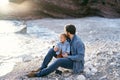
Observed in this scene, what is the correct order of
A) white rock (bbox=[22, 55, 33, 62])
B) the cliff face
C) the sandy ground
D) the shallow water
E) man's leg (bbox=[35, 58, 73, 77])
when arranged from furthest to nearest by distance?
the cliff face
the shallow water
white rock (bbox=[22, 55, 33, 62])
the sandy ground
man's leg (bbox=[35, 58, 73, 77])

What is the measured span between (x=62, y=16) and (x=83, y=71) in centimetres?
1000

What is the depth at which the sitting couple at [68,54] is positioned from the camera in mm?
6411

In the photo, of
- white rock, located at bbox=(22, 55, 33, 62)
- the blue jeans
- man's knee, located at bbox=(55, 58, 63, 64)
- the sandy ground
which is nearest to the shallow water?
white rock, located at bbox=(22, 55, 33, 62)

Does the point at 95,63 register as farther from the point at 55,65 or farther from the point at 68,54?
the point at 55,65

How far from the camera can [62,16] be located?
16578mm

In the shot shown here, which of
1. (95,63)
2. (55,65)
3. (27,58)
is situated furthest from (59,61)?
(27,58)

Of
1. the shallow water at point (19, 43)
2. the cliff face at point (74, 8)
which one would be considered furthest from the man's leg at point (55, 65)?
the cliff face at point (74, 8)

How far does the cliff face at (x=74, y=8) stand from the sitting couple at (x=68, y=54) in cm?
972

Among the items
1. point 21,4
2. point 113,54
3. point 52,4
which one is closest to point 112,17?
point 52,4

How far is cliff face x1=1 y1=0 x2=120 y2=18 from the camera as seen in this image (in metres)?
16.3

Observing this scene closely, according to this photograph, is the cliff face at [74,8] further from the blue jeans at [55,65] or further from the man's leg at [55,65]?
the man's leg at [55,65]

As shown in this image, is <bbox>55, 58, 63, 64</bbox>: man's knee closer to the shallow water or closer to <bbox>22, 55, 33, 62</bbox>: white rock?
the shallow water

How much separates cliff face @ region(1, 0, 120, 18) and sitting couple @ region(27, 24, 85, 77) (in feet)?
31.9

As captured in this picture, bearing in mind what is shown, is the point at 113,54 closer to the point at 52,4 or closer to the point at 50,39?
the point at 50,39
